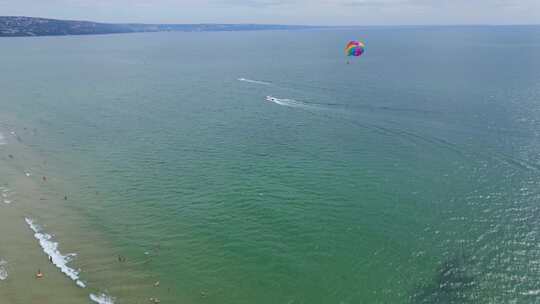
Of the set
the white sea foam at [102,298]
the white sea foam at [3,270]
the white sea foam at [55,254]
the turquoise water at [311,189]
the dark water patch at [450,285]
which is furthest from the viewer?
the white sea foam at [55,254]

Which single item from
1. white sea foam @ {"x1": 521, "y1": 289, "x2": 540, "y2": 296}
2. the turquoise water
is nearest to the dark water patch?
the turquoise water

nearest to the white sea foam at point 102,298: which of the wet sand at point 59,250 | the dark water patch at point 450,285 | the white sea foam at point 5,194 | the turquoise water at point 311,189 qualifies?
the wet sand at point 59,250

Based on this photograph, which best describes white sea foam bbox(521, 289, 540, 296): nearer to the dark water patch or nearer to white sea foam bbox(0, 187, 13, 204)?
the dark water patch

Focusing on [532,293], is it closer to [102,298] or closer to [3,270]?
[102,298]

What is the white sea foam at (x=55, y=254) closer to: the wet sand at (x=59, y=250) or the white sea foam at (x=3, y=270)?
the wet sand at (x=59, y=250)

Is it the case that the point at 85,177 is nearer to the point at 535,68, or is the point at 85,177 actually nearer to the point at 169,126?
the point at 169,126
